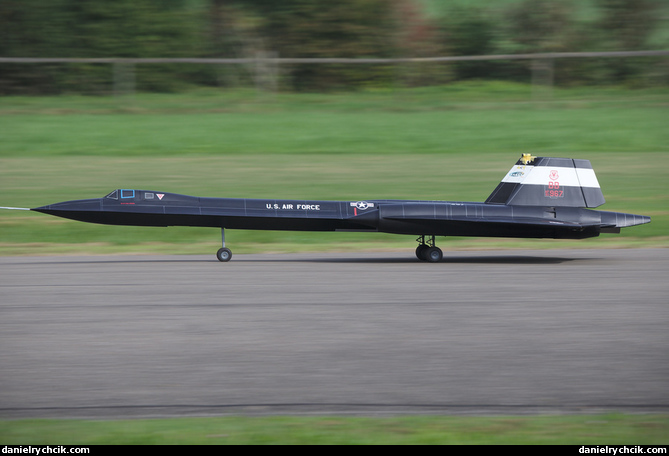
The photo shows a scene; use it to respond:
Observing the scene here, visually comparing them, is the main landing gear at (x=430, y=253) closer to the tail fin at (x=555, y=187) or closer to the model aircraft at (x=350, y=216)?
the model aircraft at (x=350, y=216)

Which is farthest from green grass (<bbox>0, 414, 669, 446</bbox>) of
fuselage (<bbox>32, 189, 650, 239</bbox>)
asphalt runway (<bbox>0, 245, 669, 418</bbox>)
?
fuselage (<bbox>32, 189, 650, 239</bbox>)

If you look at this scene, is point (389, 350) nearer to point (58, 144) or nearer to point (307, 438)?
point (307, 438)

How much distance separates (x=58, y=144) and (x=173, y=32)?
1467cm

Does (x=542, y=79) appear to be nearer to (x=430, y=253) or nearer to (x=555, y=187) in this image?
(x=555, y=187)

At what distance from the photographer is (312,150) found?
1401 inches

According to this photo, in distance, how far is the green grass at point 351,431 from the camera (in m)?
6.66

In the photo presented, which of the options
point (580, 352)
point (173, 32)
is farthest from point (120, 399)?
point (173, 32)

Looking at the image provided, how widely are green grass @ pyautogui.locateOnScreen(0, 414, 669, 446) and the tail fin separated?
1140 cm

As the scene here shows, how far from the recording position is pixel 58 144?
35156 mm

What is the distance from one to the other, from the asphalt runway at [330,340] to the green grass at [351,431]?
0.30 m

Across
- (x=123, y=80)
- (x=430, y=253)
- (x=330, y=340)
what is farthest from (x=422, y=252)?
(x=123, y=80)

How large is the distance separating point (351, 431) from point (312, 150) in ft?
95.8

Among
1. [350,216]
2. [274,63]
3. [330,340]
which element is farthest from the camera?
[274,63]

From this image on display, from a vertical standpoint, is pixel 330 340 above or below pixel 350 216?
below
